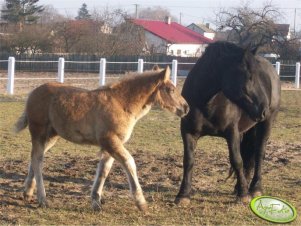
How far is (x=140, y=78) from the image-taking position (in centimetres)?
607

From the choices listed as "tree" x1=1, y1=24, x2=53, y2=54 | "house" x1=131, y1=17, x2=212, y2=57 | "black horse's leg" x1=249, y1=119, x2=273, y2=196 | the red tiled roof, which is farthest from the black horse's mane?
the red tiled roof

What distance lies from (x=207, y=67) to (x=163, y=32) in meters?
58.0

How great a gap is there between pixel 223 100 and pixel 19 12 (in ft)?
168

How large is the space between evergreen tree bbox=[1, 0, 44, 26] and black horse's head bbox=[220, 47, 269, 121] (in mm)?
50022

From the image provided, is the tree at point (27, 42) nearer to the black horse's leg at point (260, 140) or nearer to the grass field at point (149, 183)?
the grass field at point (149, 183)

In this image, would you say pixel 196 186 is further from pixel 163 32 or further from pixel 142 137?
pixel 163 32

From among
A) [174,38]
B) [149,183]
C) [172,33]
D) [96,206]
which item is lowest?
[149,183]

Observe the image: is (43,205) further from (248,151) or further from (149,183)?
(248,151)

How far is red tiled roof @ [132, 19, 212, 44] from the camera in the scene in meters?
62.8

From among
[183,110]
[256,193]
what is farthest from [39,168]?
[256,193]

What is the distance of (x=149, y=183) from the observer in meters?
7.59

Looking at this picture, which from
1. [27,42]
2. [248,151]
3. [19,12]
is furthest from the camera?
[19,12]

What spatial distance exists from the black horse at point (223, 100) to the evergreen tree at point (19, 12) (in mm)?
49615

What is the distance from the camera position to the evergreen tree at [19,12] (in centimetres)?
5475
